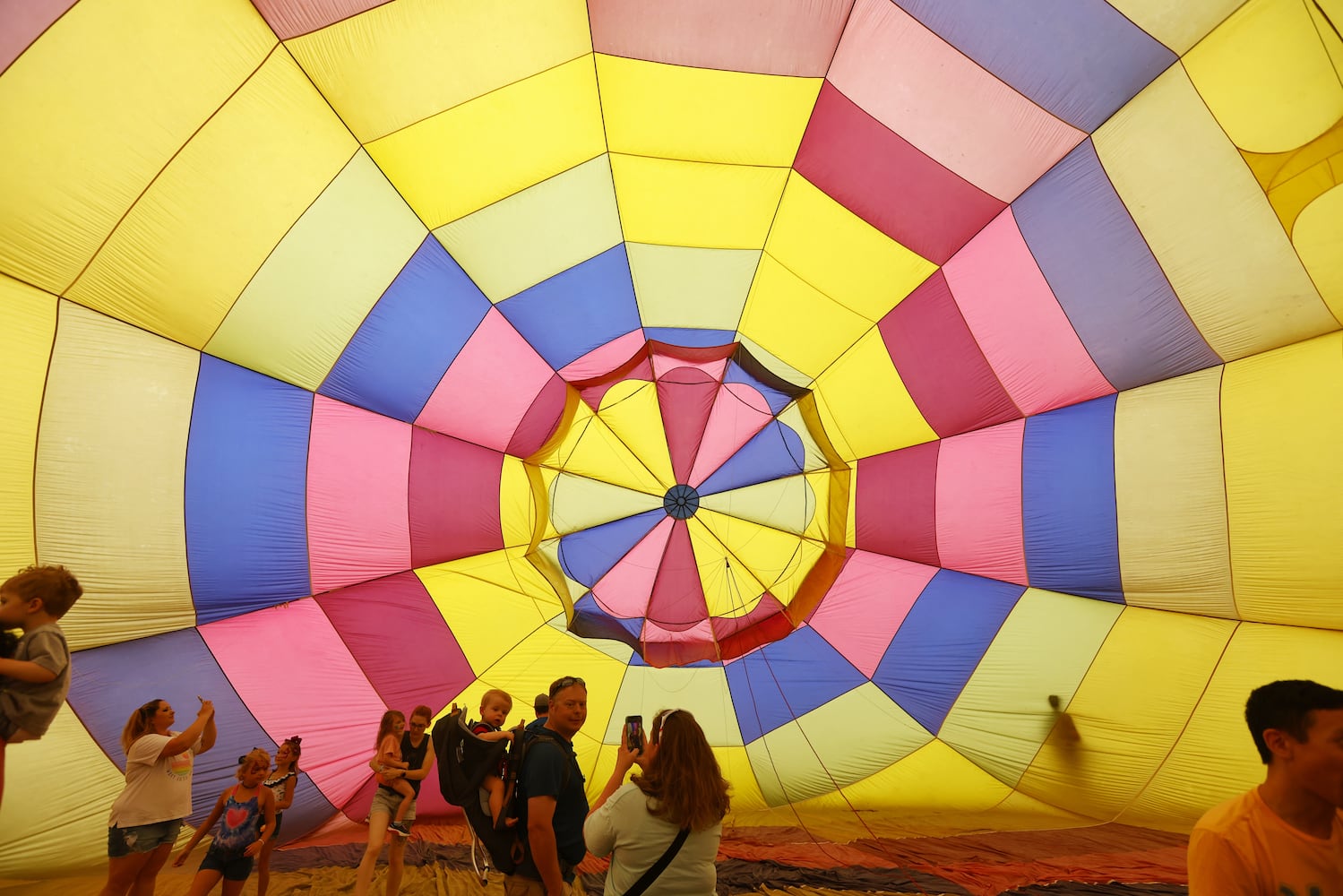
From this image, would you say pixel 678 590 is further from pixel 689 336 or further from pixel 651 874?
pixel 651 874

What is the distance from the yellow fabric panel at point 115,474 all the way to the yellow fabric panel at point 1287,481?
15.6 ft

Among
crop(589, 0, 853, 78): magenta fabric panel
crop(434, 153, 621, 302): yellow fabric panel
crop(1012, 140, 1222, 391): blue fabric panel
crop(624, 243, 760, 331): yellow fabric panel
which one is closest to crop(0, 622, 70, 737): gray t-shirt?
crop(434, 153, 621, 302): yellow fabric panel

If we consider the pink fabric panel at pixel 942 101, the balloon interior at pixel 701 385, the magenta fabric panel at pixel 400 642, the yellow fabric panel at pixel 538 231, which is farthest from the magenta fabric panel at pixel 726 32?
the magenta fabric panel at pixel 400 642

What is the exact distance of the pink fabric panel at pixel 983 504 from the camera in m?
4.52

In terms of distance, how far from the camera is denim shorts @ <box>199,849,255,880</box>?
3.31 metres

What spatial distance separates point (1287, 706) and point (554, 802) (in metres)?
1.49

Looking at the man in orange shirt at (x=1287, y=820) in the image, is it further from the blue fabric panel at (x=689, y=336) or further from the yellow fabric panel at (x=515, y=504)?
the yellow fabric panel at (x=515, y=504)

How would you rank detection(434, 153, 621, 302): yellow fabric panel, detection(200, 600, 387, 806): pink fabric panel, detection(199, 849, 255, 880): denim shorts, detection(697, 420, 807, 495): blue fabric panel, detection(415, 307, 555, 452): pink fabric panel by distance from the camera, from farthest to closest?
detection(697, 420, 807, 495): blue fabric panel, detection(415, 307, 555, 452): pink fabric panel, detection(200, 600, 387, 806): pink fabric panel, detection(434, 153, 621, 302): yellow fabric panel, detection(199, 849, 255, 880): denim shorts

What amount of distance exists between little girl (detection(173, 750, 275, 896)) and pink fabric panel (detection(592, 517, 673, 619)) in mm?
2138

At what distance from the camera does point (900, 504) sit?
189 inches

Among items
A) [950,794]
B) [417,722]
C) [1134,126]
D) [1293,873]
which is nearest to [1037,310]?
[1134,126]

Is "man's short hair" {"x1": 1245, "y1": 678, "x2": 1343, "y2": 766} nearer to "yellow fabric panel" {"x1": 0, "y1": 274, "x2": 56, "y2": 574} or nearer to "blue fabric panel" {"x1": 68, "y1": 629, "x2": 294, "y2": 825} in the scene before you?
"blue fabric panel" {"x1": 68, "y1": 629, "x2": 294, "y2": 825}

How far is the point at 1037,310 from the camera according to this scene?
4180 mm

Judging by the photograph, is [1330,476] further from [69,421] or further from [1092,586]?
[69,421]
